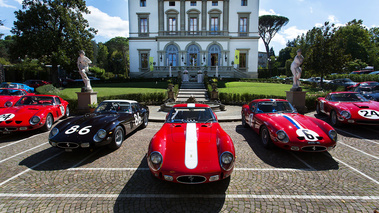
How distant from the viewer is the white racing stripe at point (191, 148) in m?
3.54

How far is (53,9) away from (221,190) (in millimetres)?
32722

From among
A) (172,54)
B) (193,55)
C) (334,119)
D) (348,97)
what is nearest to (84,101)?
(334,119)

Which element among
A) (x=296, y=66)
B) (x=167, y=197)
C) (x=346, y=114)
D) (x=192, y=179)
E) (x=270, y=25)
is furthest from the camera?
(x=270, y=25)

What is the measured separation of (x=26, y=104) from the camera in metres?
8.65

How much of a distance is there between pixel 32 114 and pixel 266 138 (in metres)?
8.77

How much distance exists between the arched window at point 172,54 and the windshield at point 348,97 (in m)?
30.7

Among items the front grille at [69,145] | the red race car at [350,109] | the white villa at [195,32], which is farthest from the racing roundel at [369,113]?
the white villa at [195,32]

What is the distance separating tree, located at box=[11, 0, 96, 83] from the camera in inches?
978

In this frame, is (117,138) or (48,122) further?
(48,122)

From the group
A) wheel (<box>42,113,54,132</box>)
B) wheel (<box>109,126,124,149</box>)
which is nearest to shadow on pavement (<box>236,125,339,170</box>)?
wheel (<box>109,126,124,149</box>)

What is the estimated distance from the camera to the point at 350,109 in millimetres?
8070

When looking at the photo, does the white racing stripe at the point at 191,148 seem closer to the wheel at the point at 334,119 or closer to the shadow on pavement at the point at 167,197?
the shadow on pavement at the point at 167,197

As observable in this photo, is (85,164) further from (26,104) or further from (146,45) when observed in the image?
(146,45)

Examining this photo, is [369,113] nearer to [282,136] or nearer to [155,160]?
[282,136]
